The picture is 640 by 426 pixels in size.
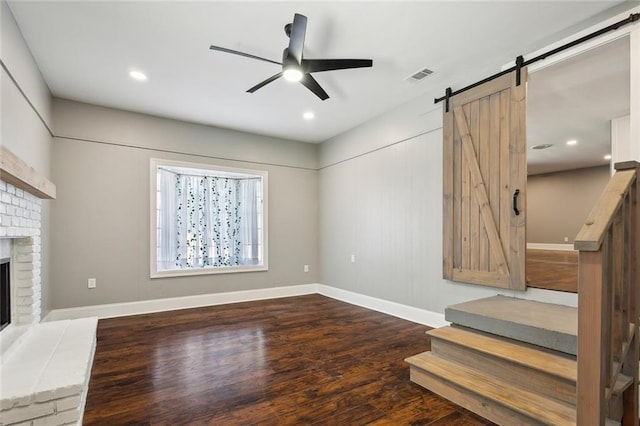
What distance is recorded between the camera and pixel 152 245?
4.57m

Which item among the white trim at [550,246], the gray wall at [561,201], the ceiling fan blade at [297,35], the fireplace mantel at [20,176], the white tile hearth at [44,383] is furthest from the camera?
the white trim at [550,246]

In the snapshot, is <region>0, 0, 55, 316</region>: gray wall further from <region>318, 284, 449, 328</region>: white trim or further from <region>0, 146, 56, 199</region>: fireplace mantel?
<region>318, 284, 449, 328</region>: white trim

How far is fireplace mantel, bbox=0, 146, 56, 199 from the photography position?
1889 mm

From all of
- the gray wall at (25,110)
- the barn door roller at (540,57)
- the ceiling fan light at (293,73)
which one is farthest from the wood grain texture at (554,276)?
the gray wall at (25,110)

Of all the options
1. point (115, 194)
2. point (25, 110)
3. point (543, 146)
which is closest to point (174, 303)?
point (115, 194)

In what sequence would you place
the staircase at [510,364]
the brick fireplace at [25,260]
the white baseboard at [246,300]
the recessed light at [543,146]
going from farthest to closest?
the recessed light at [543,146] < the white baseboard at [246,300] < the brick fireplace at [25,260] < the staircase at [510,364]

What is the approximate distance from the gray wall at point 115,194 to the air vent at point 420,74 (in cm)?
300

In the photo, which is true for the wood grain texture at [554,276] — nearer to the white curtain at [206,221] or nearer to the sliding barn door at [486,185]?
the sliding barn door at [486,185]

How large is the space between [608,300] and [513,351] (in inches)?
34.1

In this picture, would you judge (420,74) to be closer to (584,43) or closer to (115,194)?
(584,43)

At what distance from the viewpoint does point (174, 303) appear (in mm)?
4672

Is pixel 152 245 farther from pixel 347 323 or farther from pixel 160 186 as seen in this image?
pixel 347 323

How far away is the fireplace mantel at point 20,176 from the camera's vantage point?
1889 millimetres

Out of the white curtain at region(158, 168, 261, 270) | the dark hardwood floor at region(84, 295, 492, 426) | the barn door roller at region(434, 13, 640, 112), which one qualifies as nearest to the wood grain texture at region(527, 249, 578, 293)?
the dark hardwood floor at region(84, 295, 492, 426)
